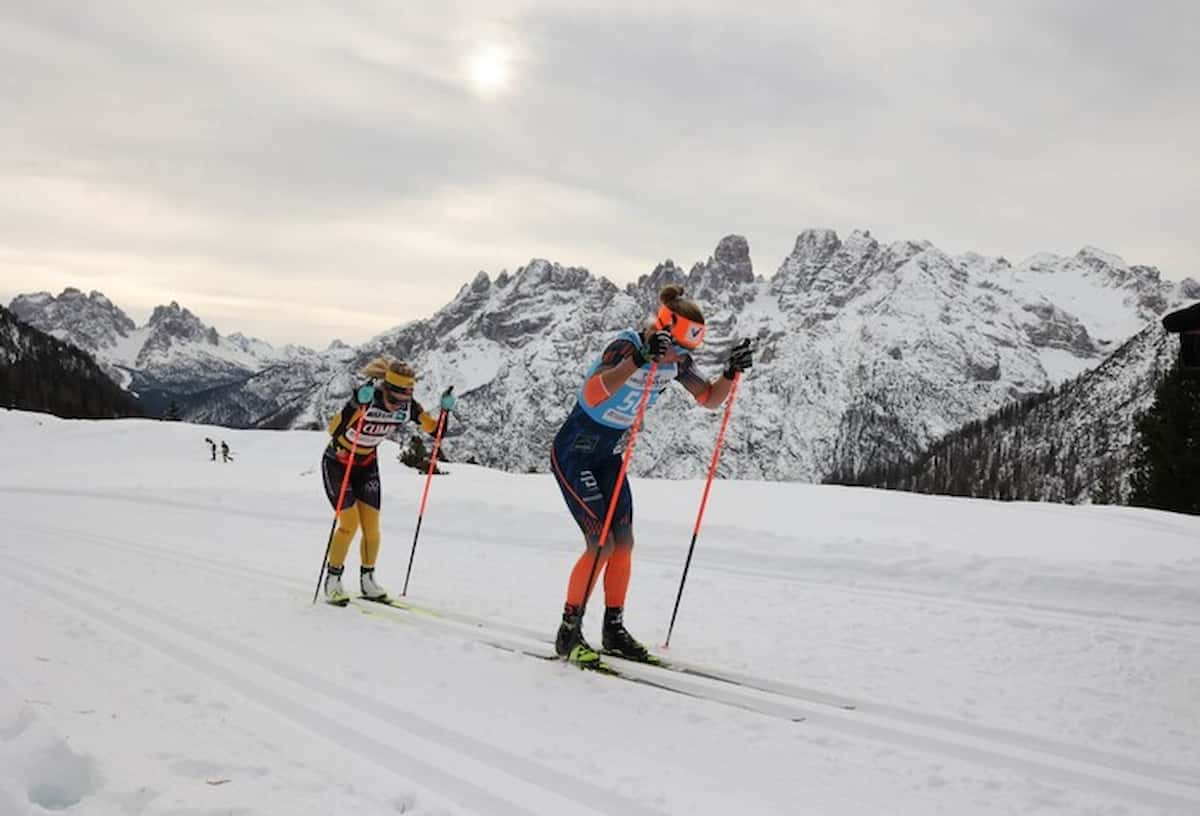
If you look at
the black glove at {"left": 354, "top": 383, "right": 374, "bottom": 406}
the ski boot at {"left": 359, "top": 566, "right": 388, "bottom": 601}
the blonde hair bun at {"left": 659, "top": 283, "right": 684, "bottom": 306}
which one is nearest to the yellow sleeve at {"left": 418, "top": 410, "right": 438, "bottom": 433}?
the black glove at {"left": 354, "top": 383, "right": 374, "bottom": 406}

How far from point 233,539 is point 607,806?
1154 centimetres

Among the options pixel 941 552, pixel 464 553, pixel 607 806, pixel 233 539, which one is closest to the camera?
pixel 607 806

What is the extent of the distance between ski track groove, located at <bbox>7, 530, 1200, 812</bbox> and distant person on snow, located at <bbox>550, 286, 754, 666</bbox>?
5.33 ft

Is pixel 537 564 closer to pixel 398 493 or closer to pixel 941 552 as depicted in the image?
pixel 941 552

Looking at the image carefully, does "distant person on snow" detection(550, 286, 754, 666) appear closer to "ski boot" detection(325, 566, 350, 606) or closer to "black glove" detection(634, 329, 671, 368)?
"black glove" detection(634, 329, 671, 368)

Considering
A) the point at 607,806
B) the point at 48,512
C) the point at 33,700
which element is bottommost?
the point at 48,512

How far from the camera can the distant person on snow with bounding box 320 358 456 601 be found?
30.5 feet

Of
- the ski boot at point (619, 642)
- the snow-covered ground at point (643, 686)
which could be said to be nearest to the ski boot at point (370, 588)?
the snow-covered ground at point (643, 686)

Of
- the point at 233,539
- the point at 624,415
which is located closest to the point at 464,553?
the point at 233,539

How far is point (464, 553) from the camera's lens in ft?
41.3

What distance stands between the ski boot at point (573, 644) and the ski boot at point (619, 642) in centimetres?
25

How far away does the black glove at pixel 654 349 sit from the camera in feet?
20.2

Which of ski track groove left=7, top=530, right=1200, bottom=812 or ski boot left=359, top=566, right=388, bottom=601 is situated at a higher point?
ski track groove left=7, top=530, right=1200, bottom=812

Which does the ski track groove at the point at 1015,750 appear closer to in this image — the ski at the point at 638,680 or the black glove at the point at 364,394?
the ski at the point at 638,680
